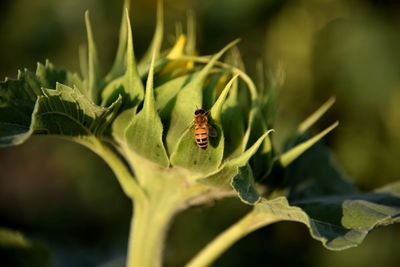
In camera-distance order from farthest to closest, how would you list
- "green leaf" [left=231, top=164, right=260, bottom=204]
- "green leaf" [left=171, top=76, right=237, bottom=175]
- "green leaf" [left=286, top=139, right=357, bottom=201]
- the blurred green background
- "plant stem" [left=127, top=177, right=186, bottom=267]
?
1. the blurred green background
2. "green leaf" [left=286, top=139, right=357, bottom=201]
3. "plant stem" [left=127, top=177, right=186, bottom=267]
4. "green leaf" [left=171, top=76, right=237, bottom=175]
5. "green leaf" [left=231, top=164, right=260, bottom=204]

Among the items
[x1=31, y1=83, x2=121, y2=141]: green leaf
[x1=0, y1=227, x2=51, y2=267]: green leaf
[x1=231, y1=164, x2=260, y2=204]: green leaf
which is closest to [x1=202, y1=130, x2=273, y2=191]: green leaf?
[x1=231, y1=164, x2=260, y2=204]: green leaf

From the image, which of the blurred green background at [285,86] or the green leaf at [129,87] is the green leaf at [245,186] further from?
the blurred green background at [285,86]

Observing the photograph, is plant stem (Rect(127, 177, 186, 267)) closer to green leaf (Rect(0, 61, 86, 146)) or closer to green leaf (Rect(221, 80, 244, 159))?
green leaf (Rect(221, 80, 244, 159))

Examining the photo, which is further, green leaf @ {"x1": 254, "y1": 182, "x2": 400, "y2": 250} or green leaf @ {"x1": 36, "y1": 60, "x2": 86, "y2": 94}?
green leaf @ {"x1": 36, "y1": 60, "x2": 86, "y2": 94}

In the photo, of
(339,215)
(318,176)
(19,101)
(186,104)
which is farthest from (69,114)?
(318,176)

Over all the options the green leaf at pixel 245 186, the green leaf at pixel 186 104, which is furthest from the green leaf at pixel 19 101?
the green leaf at pixel 245 186

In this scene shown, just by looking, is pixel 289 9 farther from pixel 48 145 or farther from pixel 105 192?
pixel 48 145
